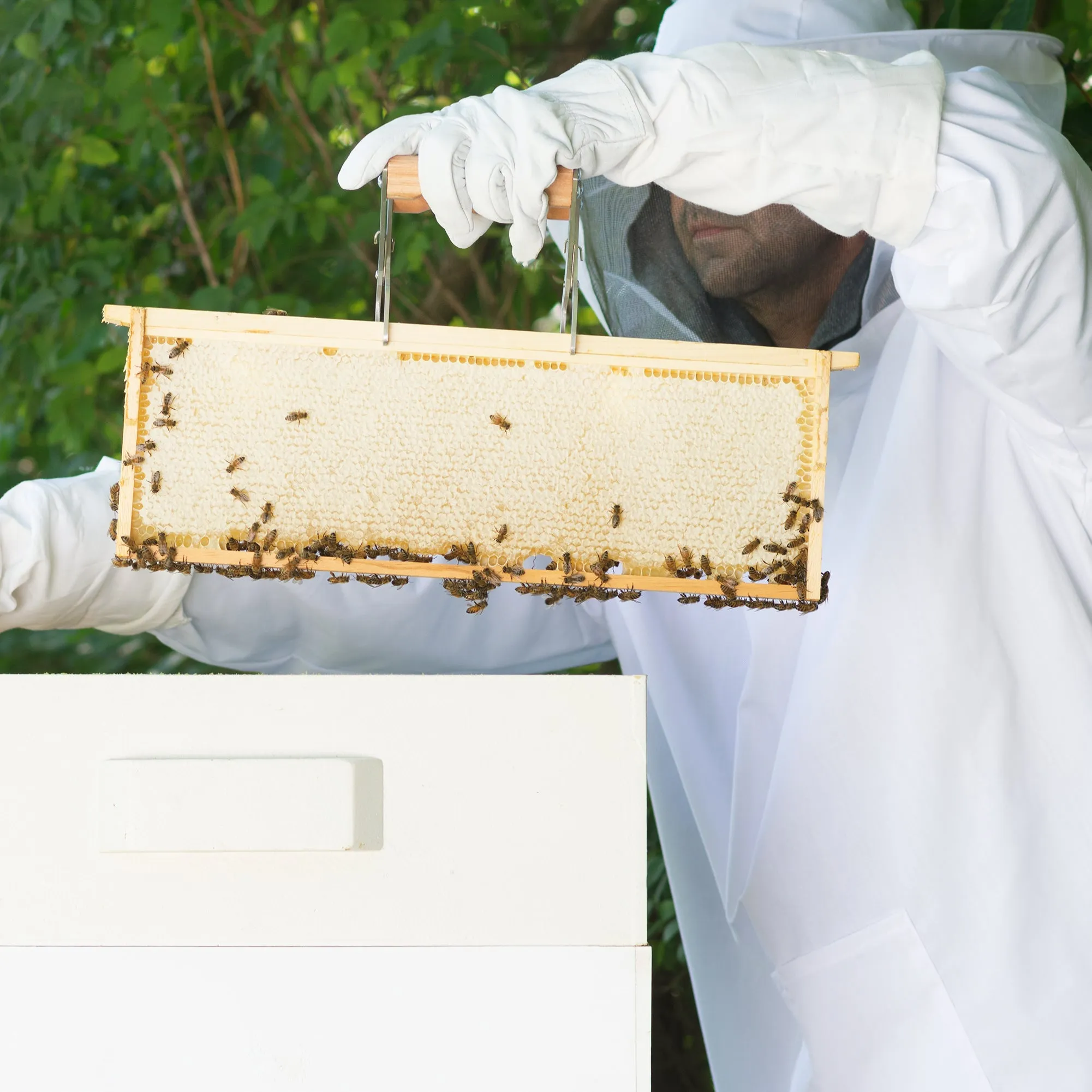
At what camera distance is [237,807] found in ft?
2.62

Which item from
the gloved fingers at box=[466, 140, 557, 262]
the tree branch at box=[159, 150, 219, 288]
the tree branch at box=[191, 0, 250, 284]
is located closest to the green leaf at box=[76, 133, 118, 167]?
the tree branch at box=[159, 150, 219, 288]

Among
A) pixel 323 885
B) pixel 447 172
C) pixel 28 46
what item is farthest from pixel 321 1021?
pixel 28 46

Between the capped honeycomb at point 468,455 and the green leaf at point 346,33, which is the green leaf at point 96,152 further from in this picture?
the capped honeycomb at point 468,455

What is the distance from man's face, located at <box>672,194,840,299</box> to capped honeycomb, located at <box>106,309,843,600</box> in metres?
0.53

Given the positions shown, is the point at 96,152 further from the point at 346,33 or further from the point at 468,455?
the point at 468,455

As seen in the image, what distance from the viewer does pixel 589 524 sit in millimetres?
1091

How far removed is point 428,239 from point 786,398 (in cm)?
135

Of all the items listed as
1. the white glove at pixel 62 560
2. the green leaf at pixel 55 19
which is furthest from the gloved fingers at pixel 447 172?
the green leaf at pixel 55 19

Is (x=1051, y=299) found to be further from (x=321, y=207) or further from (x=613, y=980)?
(x=321, y=207)

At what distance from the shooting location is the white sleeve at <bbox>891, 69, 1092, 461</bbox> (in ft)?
3.34

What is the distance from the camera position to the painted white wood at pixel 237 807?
793 millimetres

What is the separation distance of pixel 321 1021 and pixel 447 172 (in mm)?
712

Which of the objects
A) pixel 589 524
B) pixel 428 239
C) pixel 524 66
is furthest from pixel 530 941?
pixel 524 66

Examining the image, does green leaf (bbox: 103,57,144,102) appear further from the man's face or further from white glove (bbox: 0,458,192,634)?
the man's face
